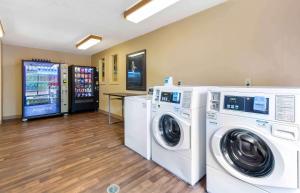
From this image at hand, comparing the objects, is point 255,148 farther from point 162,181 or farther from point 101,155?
point 101,155

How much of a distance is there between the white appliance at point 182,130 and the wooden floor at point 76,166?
0.14 m

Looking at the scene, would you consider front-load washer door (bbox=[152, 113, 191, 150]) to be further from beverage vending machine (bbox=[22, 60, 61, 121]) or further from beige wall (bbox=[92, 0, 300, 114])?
beverage vending machine (bbox=[22, 60, 61, 121])

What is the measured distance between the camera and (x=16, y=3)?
2330 mm

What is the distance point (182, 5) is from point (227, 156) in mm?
2127

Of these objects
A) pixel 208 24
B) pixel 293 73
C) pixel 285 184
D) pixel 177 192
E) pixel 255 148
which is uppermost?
pixel 208 24

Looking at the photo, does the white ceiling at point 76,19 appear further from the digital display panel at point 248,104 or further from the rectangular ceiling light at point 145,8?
the digital display panel at point 248,104

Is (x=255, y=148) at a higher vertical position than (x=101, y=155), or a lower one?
higher

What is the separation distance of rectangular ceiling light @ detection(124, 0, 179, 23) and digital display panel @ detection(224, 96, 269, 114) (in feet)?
4.84

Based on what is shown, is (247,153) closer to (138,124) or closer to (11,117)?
(138,124)

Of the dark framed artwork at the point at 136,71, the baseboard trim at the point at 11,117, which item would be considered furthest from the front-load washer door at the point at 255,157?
the baseboard trim at the point at 11,117

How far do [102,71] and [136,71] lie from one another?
219 cm

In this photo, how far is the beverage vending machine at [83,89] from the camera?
537 centimetres

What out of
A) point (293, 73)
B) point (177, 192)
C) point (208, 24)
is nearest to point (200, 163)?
point (177, 192)

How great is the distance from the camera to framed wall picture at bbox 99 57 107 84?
552 cm
